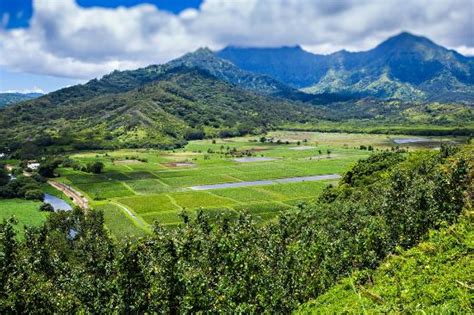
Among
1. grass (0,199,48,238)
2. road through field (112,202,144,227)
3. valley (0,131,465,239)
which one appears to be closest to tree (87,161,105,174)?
valley (0,131,465,239)

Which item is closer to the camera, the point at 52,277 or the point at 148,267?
the point at 148,267

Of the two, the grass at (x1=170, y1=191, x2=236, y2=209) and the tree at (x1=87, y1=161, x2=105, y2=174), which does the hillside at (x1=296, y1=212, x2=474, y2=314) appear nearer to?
the grass at (x1=170, y1=191, x2=236, y2=209)

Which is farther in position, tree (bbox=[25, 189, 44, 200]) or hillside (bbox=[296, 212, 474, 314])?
tree (bbox=[25, 189, 44, 200])

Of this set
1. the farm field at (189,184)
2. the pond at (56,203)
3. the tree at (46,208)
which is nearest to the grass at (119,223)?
the farm field at (189,184)

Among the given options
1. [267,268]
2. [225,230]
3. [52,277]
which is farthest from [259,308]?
[52,277]

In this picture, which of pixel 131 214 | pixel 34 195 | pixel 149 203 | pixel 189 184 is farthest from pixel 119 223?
pixel 189 184

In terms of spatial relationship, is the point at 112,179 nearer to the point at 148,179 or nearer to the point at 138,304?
the point at 148,179
